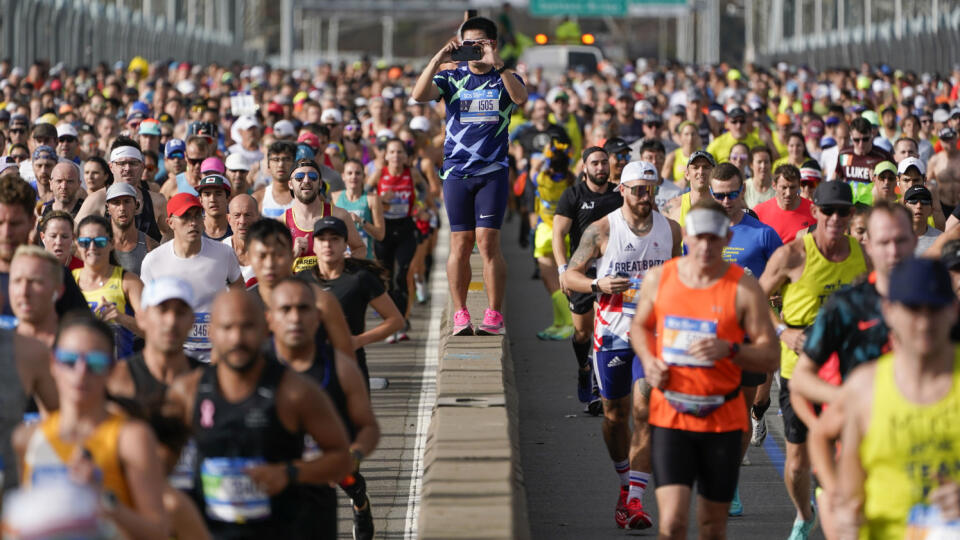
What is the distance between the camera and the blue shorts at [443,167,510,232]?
11.8 metres

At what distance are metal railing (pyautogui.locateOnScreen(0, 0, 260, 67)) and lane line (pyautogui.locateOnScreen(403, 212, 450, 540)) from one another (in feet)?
53.0

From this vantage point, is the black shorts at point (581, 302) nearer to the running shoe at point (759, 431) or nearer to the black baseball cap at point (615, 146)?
the running shoe at point (759, 431)

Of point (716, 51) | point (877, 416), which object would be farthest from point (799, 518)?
point (716, 51)

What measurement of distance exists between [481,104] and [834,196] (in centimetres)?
305

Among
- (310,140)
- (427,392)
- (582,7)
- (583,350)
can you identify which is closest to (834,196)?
(583,350)

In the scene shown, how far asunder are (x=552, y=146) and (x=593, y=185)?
479 centimetres

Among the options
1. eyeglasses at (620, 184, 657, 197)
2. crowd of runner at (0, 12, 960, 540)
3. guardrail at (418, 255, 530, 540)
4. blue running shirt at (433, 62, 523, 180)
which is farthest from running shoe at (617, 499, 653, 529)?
blue running shirt at (433, 62, 523, 180)

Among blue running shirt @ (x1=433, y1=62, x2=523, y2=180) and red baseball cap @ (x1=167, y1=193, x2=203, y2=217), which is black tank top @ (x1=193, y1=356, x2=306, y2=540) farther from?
blue running shirt @ (x1=433, y1=62, x2=523, y2=180)

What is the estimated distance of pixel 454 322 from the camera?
40.6 feet

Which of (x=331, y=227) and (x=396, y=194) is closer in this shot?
(x=331, y=227)

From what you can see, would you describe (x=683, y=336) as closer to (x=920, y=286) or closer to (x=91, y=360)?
(x=920, y=286)

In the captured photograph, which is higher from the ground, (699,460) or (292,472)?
(292,472)

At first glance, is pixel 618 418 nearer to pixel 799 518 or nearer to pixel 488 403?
pixel 488 403

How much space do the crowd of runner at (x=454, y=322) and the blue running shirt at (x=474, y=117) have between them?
0.06ft
